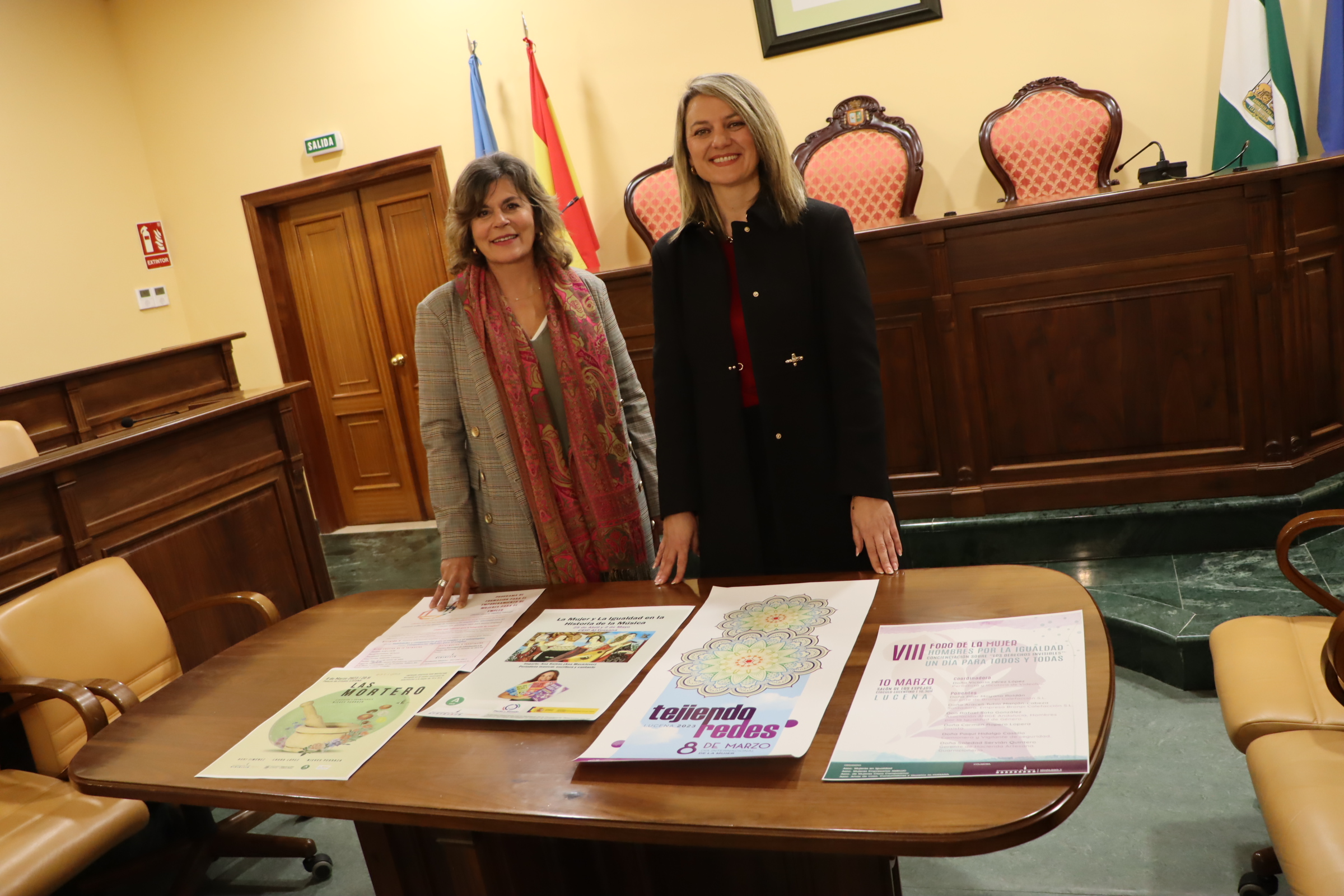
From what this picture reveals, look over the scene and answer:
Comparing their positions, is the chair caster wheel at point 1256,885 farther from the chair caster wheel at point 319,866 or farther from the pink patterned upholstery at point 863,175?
the pink patterned upholstery at point 863,175

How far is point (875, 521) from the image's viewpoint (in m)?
1.65

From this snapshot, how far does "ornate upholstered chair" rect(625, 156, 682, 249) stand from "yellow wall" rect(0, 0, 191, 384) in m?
3.35

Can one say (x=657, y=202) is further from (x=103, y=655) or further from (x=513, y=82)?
(x=103, y=655)

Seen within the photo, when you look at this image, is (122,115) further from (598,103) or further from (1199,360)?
(1199,360)

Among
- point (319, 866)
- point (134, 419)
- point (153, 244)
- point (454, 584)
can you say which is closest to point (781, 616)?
point (454, 584)

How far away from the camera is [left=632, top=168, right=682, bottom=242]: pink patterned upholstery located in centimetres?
478

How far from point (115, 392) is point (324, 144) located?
1900mm

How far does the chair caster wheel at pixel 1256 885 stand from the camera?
1.81m

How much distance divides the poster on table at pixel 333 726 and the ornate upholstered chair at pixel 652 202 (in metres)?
3.61

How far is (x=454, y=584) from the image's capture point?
1.81 metres

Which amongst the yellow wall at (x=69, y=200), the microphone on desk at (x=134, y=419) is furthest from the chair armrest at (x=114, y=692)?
the yellow wall at (x=69, y=200)

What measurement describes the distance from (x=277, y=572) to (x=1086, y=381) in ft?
9.51

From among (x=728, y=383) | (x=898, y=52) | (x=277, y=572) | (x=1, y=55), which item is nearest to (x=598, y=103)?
(x=898, y=52)

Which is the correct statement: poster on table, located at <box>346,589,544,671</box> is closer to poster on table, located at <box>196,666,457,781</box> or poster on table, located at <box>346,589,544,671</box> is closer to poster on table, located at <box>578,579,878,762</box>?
poster on table, located at <box>196,666,457,781</box>
